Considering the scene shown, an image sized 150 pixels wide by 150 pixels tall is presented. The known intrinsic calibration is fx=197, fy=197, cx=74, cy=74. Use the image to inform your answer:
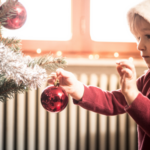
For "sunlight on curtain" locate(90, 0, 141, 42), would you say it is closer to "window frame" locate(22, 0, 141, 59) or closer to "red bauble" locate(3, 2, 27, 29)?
"window frame" locate(22, 0, 141, 59)

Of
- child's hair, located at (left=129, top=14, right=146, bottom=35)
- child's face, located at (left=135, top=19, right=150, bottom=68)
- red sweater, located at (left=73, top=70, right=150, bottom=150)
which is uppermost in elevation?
child's hair, located at (left=129, top=14, right=146, bottom=35)

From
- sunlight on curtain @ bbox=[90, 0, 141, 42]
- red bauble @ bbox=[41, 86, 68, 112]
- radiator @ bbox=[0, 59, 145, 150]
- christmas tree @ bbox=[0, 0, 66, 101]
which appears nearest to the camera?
christmas tree @ bbox=[0, 0, 66, 101]

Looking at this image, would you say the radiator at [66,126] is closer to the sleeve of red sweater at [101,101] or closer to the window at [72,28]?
the window at [72,28]

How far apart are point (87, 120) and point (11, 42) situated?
2.47 ft

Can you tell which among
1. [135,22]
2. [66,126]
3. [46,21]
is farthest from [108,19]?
[66,126]

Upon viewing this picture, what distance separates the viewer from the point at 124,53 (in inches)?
48.1

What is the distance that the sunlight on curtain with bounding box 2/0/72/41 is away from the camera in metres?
1.19

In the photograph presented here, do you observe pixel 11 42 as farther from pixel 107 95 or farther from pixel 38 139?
pixel 38 139

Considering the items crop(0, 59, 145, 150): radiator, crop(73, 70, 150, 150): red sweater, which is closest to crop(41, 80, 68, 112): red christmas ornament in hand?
crop(73, 70, 150, 150): red sweater

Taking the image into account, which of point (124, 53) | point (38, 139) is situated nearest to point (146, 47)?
point (124, 53)

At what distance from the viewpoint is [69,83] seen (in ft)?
2.29

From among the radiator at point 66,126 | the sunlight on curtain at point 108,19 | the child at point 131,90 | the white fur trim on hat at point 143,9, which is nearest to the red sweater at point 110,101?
the child at point 131,90

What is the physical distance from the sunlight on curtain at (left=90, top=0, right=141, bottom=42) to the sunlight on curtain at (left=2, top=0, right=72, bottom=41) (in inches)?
6.4

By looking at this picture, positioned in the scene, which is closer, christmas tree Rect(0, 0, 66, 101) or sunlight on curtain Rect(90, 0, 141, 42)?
christmas tree Rect(0, 0, 66, 101)
